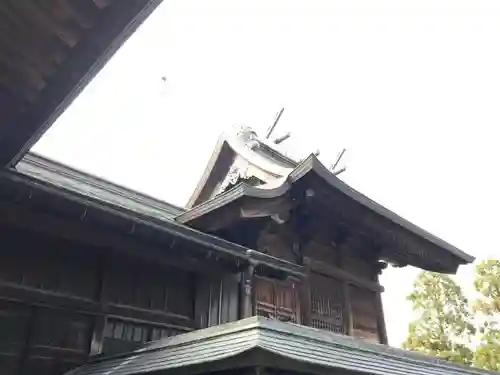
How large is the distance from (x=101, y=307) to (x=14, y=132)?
2.99 meters

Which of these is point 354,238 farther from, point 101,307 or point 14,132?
point 14,132

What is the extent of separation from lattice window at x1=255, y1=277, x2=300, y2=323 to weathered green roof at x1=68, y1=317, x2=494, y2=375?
2164mm

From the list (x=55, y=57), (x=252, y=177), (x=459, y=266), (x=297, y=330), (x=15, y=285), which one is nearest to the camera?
(x=55, y=57)

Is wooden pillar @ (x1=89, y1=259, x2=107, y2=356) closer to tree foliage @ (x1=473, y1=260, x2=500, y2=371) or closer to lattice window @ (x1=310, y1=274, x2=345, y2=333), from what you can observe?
lattice window @ (x1=310, y1=274, x2=345, y2=333)

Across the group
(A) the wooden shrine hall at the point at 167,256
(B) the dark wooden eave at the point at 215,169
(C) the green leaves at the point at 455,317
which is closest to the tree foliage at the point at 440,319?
(C) the green leaves at the point at 455,317

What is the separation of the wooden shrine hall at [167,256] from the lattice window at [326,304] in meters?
0.03

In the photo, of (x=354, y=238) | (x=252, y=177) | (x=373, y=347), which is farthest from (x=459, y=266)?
(x=373, y=347)

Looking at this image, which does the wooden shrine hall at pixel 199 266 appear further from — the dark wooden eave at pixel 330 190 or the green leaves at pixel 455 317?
the green leaves at pixel 455 317

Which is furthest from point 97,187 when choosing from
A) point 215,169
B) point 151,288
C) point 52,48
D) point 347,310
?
point 52,48

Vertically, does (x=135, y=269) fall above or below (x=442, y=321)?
below

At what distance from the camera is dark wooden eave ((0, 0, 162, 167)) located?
11.3 ft

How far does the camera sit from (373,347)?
21.3ft

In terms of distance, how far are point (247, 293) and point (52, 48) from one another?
5.09 metres

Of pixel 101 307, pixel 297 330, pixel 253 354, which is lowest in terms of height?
pixel 253 354
